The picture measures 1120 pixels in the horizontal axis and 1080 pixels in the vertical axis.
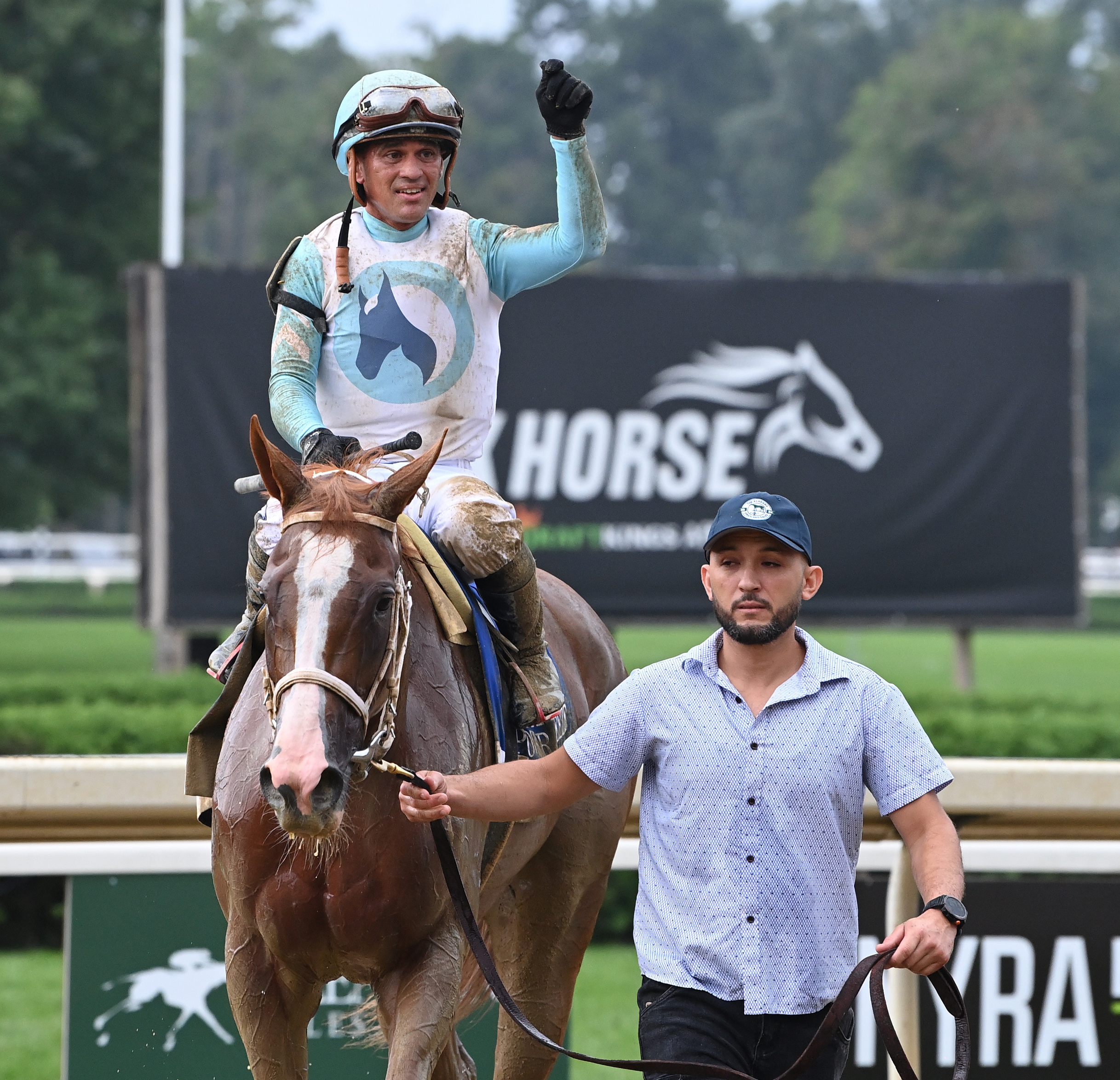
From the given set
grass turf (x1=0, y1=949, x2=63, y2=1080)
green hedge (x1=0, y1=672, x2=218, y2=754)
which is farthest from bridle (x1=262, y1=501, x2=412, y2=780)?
green hedge (x1=0, y1=672, x2=218, y2=754)

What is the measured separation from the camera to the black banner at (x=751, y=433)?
10820 millimetres

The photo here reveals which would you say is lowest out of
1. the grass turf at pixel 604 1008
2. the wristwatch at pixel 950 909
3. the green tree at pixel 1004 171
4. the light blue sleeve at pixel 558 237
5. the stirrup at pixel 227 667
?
the grass turf at pixel 604 1008

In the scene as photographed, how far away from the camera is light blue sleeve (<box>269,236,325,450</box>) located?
3836 millimetres

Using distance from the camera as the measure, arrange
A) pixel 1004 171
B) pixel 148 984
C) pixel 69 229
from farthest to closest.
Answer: pixel 1004 171 → pixel 69 229 → pixel 148 984

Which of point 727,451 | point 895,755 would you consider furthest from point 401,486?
point 727,451

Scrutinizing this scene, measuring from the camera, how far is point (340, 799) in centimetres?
301

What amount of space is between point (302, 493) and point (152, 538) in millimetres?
7768

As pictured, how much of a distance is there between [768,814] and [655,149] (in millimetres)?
56801

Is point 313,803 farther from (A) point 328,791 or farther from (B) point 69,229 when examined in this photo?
(B) point 69,229

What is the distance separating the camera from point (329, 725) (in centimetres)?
304

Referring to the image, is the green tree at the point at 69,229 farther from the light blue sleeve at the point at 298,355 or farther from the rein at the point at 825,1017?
the rein at the point at 825,1017

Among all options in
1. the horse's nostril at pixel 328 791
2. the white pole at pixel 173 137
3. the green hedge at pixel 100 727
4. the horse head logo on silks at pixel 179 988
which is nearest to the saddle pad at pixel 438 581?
the horse's nostril at pixel 328 791

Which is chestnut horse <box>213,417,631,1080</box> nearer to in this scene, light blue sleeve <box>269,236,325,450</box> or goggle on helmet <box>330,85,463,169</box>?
light blue sleeve <box>269,236,325,450</box>

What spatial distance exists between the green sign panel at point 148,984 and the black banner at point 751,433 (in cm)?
599
